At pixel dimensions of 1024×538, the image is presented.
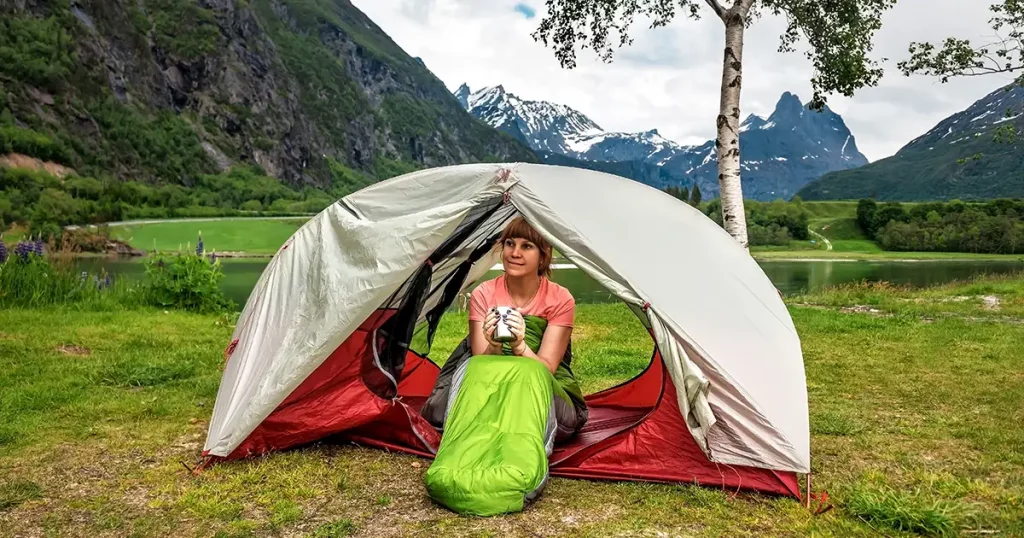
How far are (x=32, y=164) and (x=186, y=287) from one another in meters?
94.4

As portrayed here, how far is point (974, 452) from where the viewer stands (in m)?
5.00

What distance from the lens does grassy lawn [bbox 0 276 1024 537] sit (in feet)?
12.2

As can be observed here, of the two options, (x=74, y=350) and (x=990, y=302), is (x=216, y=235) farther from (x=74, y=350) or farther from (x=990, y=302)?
(x=990, y=302)

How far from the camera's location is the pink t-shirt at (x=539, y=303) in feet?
16.3

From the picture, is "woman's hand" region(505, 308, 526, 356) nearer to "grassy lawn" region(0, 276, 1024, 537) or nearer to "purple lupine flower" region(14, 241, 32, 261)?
"grassy lawn" region(0, 276, 1024, 537)

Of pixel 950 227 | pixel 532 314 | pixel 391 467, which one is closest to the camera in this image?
pixel 391 467

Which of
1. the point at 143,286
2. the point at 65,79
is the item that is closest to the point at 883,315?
the point at 143,286

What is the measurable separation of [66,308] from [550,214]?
29.4ft

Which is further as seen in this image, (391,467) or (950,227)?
(950,227)

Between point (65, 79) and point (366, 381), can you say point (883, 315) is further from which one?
point (65, 79)

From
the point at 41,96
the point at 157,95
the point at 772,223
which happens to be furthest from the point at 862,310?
the point at 157,95

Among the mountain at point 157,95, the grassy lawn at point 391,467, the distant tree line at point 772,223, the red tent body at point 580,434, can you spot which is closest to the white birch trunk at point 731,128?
the grassy lawn at point 391,467

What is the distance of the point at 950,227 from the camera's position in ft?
261

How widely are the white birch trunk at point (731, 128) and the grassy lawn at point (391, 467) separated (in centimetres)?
216
